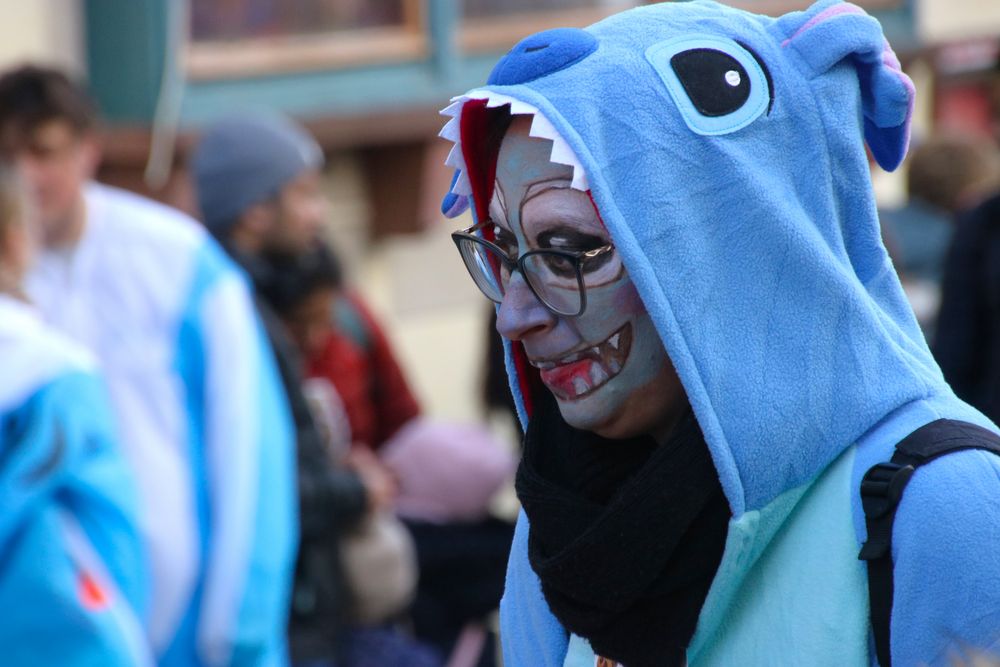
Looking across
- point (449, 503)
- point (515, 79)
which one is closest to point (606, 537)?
point (515, 79)

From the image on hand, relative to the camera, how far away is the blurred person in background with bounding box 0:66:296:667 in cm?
397

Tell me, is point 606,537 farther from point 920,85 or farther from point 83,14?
point 920,85

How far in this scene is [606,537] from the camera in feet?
5.70

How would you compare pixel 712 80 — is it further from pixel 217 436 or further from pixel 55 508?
pixel 217 436

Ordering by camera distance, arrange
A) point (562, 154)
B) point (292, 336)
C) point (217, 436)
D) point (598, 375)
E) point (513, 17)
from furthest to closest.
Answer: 1. point (513, 17)
2. point (292, 336)
3. point (217, 436)
4. point (598, 375)
5. point (562, 154)

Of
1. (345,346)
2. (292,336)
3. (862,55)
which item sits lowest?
(345,346)

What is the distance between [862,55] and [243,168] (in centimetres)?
307

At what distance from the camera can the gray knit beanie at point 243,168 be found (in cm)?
467

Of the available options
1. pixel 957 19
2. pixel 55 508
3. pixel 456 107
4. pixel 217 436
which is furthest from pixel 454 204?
pixel 957 19

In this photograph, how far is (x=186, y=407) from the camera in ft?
13.4

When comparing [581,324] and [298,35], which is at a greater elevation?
[581,324]

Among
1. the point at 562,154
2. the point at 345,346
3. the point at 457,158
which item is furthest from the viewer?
the point at 345,346

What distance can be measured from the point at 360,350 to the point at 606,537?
3.15m

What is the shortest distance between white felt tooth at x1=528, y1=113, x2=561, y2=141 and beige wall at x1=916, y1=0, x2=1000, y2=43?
781 cm
